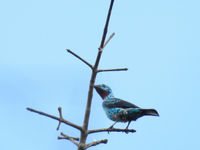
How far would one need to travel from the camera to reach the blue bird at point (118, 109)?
5656 millimetres

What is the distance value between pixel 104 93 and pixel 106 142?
4089 millimetres

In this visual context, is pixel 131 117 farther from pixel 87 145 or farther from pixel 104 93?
pixel 87 145

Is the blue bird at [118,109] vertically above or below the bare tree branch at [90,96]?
below

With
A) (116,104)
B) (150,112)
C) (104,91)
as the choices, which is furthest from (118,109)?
(150,112)

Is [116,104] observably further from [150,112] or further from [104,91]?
[150,112]

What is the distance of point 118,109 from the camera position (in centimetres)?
625

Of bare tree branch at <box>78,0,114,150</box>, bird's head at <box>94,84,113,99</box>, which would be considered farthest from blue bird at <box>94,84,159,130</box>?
bare tree branch at <box>78,0,114,150</box>

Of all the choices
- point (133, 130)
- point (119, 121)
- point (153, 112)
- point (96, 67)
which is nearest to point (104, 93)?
point (119, 121)

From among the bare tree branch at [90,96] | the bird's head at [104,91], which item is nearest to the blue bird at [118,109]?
the bird's head at [104,91]

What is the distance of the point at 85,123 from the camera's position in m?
2.59

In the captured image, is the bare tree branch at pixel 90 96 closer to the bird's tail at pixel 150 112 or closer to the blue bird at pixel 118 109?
the bird's tail at pixel 150 112

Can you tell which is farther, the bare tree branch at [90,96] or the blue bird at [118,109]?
the blue bird at [118,109]

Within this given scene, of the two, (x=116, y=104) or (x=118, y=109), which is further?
(x=116, y=104)

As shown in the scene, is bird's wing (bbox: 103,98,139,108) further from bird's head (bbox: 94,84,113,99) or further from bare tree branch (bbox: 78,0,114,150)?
bare tree branch (bbox: 78,0,114,150)
